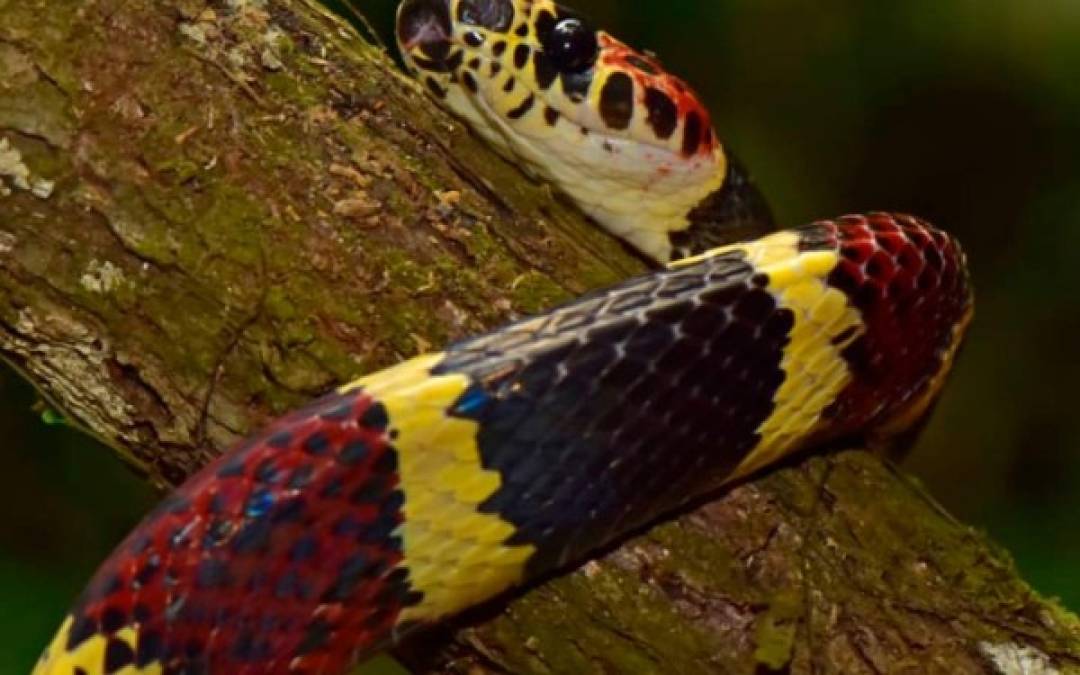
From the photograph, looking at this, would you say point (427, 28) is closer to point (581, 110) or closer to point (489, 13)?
point (489, 13)

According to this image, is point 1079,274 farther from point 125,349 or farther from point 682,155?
point 125,349

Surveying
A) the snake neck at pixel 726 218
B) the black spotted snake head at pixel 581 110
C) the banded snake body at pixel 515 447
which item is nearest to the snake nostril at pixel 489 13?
the black spotted snake head at pixel 581 110

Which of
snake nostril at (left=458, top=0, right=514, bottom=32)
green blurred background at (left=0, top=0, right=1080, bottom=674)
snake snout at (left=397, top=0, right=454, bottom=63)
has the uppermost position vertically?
snake nostril at (left=458, top=0, right=514, bottom=32)

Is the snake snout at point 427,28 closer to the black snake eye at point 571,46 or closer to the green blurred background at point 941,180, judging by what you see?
the black snake eye at point 571,46

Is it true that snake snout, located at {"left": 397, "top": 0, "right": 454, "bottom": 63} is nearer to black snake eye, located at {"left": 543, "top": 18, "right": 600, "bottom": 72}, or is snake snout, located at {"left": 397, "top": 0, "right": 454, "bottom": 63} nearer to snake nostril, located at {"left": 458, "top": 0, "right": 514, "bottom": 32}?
snake nostril, located at {"left": 458, "top": 0, "right": 514, "bottom": 32}

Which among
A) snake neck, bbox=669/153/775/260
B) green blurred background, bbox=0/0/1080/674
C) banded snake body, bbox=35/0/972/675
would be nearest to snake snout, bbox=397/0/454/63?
banded snake body, bbox=35/0/972/675

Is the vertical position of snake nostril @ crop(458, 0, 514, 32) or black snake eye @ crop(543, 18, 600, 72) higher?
snake nostril @ crop(458, 0, 514, 32)
